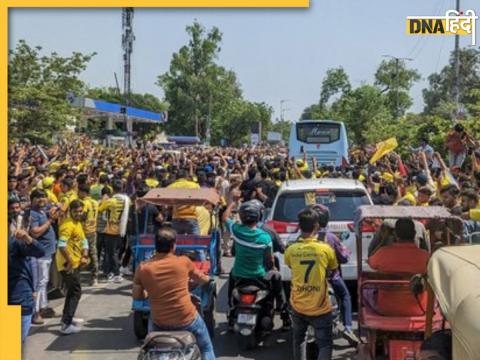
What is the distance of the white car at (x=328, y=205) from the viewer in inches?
350

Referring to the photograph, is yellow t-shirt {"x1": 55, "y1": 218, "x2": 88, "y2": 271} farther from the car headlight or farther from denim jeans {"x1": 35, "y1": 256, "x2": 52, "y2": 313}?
the car headlight

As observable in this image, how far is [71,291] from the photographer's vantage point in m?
8.15

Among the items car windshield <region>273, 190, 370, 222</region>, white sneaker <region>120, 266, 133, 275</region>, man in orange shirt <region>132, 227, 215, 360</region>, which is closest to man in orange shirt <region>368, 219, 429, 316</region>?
man in orange shirt <region>132, 227, 215, 360</region>

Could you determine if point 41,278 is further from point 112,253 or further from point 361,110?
point 361,110

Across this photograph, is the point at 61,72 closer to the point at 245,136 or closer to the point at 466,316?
the point at 466,316

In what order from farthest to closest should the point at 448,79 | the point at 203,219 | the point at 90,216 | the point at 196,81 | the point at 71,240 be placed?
the point at 448,79
the point at 196,81
the point at 90,216
the point at 203,219
the point at 71,240

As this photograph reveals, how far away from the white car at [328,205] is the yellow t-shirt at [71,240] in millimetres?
2442

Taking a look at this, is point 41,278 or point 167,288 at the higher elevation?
point 167,288

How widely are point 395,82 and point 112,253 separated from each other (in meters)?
60.4

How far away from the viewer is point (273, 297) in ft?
25.0

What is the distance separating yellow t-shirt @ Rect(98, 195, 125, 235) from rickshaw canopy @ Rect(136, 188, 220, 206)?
2370mm

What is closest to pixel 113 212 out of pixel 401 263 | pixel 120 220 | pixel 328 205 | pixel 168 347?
pixel 120 220

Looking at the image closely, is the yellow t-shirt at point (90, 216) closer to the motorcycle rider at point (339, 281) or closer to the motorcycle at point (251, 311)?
the motorcycle at point (251, 311)

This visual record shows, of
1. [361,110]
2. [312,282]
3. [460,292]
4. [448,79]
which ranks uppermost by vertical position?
[448,79]
